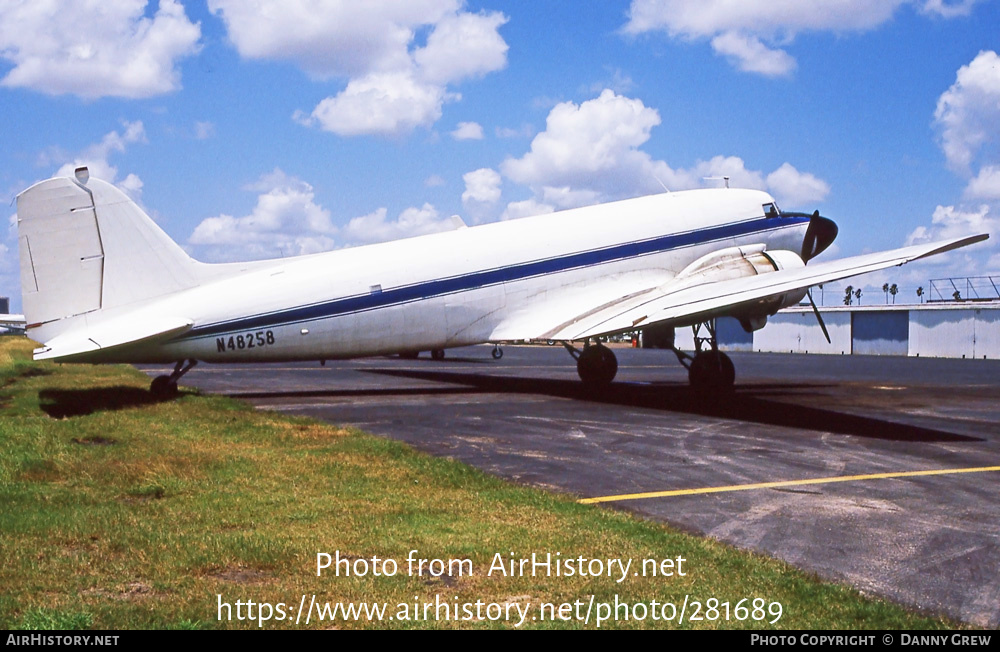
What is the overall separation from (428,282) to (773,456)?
12.0m

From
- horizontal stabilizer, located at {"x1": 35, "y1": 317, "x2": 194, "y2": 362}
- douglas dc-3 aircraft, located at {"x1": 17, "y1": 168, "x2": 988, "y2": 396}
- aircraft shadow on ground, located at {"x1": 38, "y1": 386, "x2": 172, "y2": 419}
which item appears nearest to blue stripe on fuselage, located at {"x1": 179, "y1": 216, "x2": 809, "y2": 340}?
douglas dc-3 aircraft, located at {"x1": 17, "y1": 168, "x2": 988, "y2": 396}

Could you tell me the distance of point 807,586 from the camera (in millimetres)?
6750

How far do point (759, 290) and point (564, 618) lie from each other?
15.6 metres

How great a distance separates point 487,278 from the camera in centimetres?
2405

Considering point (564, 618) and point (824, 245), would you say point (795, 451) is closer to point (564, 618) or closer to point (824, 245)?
point (564, 618)

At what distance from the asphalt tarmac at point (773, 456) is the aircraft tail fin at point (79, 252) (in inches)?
186

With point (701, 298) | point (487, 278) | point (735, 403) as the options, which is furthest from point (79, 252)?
point (735, 403)

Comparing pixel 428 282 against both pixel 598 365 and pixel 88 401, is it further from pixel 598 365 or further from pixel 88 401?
pixel 88 401

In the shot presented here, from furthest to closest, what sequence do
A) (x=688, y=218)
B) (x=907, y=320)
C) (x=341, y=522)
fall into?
1. (x=907, y=320)
2. (x=688, y=218)
3. (x=341, y=522)

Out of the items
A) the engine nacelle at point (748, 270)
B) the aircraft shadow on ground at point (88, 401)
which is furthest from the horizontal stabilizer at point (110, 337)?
the engine nacelle at point (748, 270)

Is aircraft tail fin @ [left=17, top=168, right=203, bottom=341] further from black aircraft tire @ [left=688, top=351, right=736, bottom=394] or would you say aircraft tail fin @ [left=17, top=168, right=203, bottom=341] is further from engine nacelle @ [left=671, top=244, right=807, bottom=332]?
black aircraft tire @ [left=688, top=351, right=736, bottom=394]

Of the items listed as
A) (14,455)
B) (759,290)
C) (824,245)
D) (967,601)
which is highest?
(824,245)

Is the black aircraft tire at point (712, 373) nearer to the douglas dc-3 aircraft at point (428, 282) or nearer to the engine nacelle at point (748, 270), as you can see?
the douglas dc-3 aircraft at point (428, 282)

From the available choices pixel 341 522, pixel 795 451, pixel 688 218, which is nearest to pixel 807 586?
pixel 341 522
